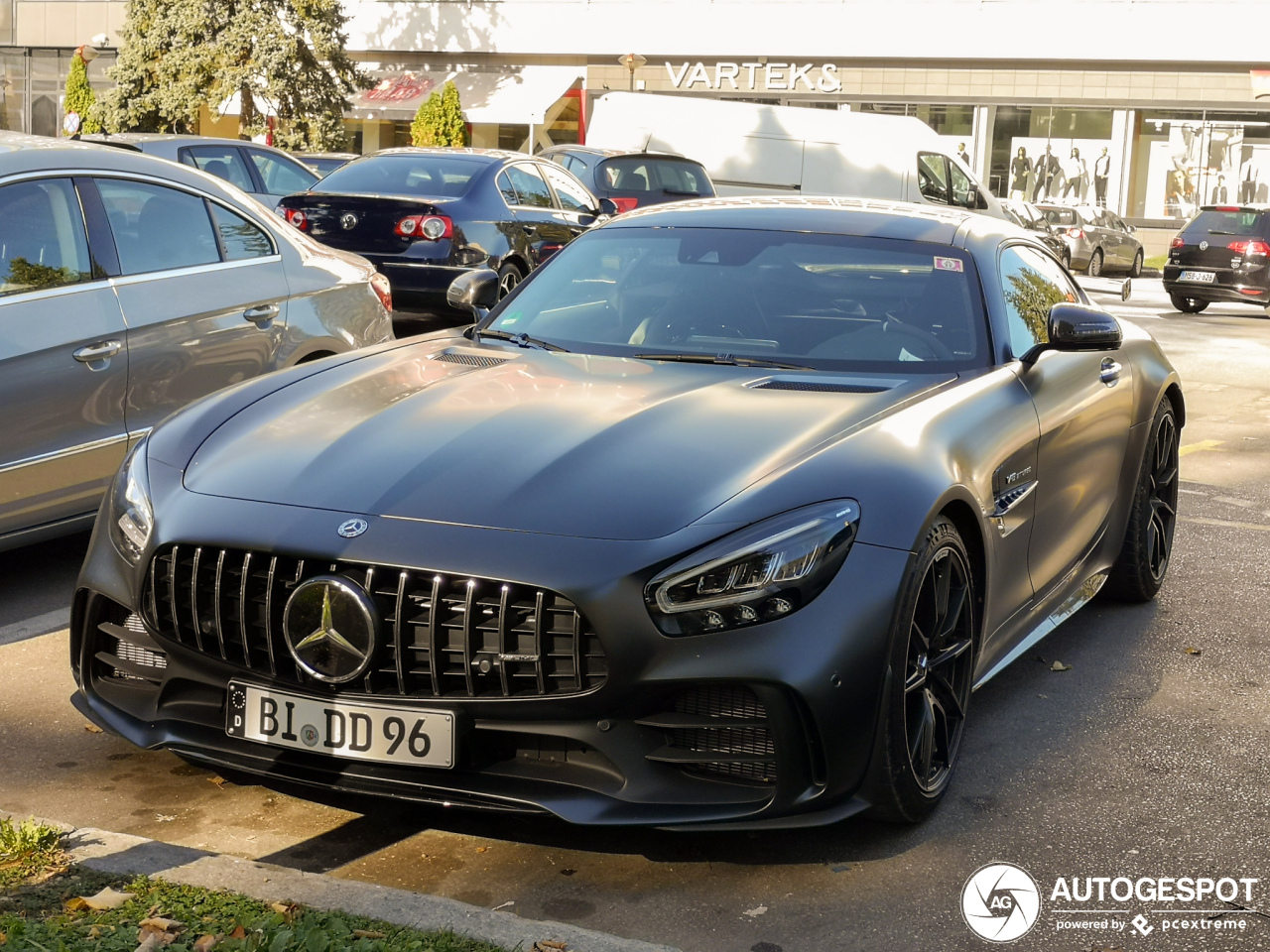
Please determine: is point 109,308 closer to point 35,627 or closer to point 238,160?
point 35,627

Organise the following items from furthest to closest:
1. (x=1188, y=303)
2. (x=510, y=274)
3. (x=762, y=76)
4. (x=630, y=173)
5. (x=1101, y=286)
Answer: (x=762, y=76) → (x=1101, y=286) → (x=1188, y=303) → (x=630, y=173) → (x=510, y=274)

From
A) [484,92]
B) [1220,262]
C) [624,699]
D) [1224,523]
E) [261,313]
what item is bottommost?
[1220,262]

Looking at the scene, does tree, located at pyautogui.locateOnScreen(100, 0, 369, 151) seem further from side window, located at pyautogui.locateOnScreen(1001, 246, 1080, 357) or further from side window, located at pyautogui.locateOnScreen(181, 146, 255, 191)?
side window, located at pyautogui.locateOnScreen(1001, 246, 1080, 357)

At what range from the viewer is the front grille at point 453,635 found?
11.0 ft

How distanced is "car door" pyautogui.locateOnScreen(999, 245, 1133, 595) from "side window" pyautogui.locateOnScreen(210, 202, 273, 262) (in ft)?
10.3

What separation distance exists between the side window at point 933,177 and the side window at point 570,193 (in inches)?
392

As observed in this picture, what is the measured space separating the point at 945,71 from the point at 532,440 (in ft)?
124

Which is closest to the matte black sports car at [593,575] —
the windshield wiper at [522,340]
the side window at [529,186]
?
the windshield wiper at [522,340]

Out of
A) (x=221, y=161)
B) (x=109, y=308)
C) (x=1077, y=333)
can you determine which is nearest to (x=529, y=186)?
(x=221, y=161)

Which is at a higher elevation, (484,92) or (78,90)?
(484,92)

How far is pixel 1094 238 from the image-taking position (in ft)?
95.2

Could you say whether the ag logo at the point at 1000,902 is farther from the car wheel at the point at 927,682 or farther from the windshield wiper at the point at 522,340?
the windshield wiper at the point at 522,340

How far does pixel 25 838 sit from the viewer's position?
335cm

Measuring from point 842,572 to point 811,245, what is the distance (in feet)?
6.17
